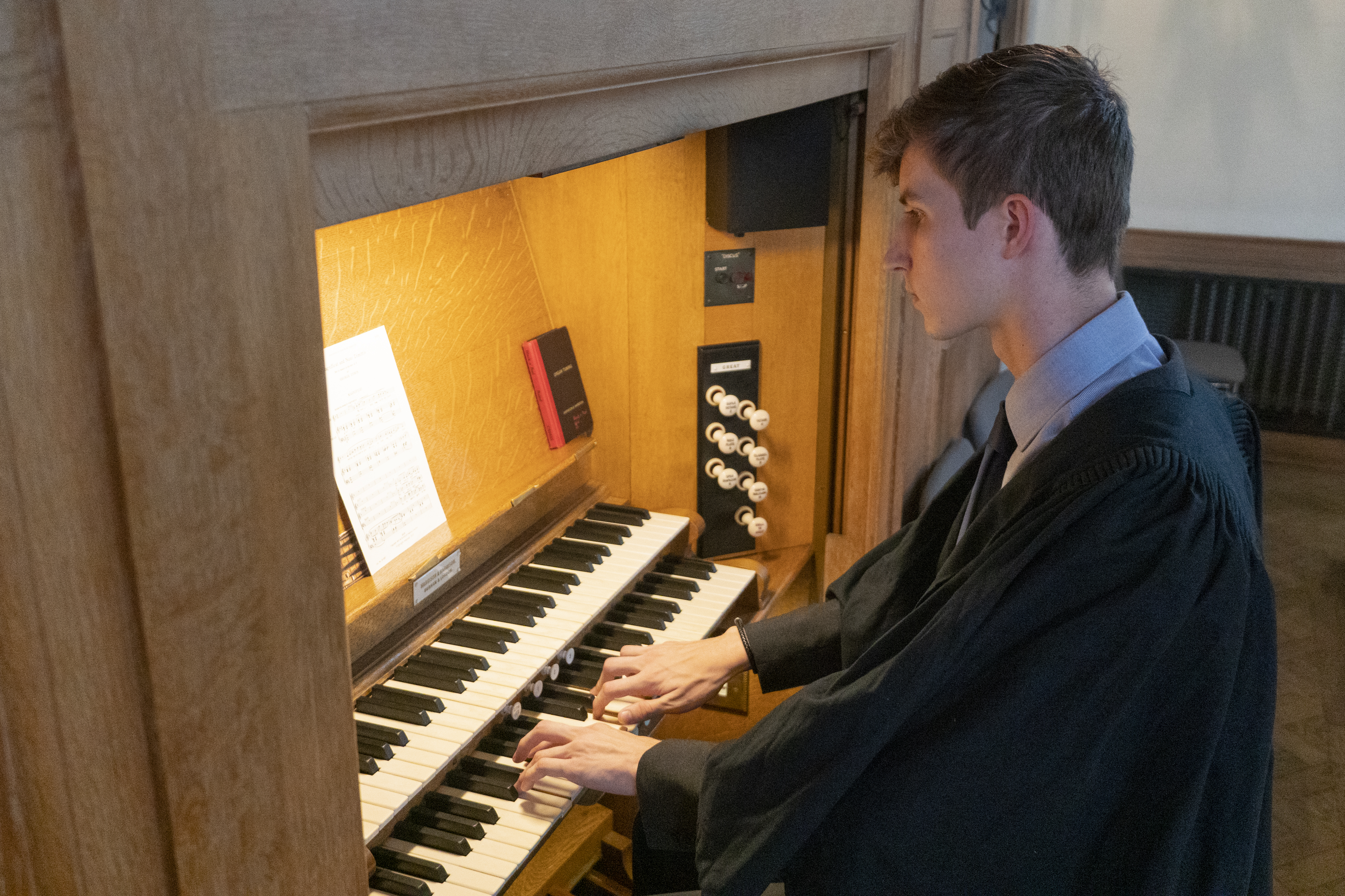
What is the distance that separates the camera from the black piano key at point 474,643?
189cm

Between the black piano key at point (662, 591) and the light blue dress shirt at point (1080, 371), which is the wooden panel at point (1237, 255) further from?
the light blue dress shirt at point (1080, 371)

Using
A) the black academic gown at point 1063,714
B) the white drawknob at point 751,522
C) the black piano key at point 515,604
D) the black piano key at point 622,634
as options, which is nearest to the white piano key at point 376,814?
the black academic gown at point 1063,714

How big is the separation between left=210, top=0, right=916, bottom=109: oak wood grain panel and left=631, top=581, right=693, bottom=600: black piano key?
110cm

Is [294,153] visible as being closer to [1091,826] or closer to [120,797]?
[120,797]

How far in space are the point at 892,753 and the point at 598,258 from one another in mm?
1476

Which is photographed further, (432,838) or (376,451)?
(376,451)

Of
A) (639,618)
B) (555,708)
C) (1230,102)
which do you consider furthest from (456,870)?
(1230,102)

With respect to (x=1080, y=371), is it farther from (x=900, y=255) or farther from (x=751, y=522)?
(x=751, y=522)

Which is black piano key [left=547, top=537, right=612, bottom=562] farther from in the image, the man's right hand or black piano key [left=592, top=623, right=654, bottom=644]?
the man's right hand

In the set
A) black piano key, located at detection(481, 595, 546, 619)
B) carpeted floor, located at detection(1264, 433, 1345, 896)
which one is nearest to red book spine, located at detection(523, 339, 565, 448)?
black piano key, located at detection(481, 595, 546, 619)

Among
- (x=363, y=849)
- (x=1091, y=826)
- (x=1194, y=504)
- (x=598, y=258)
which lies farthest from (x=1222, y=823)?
(x=598, y=258)

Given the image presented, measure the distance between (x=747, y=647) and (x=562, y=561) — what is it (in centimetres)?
52

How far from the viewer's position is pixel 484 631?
1936 millimetres

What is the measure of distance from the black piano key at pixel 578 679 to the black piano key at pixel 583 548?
0.98 feet
